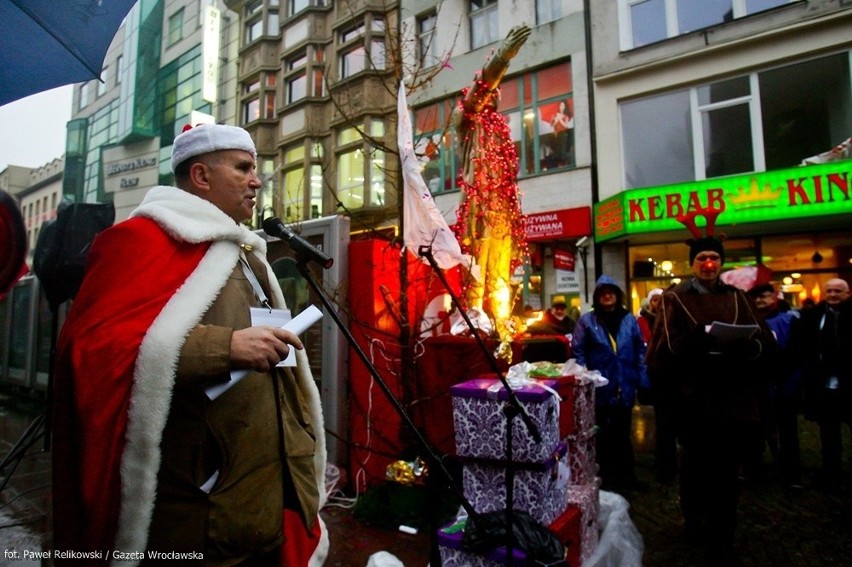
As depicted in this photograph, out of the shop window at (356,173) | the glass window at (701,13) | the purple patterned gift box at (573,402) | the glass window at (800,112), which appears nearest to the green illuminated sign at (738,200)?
the glass window at (800,112)

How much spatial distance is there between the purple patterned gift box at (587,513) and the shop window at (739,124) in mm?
9667

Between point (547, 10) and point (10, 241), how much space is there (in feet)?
45.1

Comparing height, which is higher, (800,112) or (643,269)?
(800,112)

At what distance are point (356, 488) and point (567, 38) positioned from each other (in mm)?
12074

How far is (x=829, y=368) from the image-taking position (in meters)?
4.74

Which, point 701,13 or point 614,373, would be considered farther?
point 701,13

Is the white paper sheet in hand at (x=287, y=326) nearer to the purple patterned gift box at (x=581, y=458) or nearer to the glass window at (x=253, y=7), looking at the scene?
the purple patterned gift box at (x=581, y=458)

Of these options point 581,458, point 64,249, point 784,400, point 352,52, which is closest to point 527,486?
point 581,458

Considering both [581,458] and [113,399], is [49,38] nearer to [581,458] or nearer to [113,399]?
[113,399]

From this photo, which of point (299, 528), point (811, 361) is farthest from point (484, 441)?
point (811, 361)

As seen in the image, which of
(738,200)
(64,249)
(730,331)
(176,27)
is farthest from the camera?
(176,27)

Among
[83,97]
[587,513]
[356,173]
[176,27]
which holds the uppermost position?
[83,97]

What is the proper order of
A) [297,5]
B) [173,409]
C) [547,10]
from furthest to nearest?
[297,5], [547,10], [173,409]

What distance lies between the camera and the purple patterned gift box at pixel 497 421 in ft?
9.43
